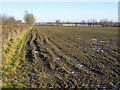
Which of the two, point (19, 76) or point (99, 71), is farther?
point (99, 71)

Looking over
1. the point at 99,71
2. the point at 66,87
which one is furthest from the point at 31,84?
the point at 99,71

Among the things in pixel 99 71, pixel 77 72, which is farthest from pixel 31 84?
pixel 99 71

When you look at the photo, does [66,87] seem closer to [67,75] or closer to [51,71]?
[67,75]

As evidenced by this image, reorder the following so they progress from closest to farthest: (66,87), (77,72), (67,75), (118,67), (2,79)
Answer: (66,87) < (2,79) < (67,75) < (77,72) < (118,67)

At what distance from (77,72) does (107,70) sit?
1598 mm

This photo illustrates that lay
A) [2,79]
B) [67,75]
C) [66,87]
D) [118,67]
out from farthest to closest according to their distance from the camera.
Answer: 1. [118,67]
2. [67,75]
3. [2,79]
4. [66,87]

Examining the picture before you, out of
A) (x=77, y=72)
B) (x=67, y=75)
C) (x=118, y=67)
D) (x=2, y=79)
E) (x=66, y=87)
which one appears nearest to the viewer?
(x=66, y=87)

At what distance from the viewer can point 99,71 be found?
302 inches

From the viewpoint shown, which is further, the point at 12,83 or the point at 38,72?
the point at 38,72

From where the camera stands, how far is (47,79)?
6527 mm

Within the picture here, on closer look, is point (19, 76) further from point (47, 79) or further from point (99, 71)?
point (99, 71)

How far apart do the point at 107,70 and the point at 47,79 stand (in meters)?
3.25

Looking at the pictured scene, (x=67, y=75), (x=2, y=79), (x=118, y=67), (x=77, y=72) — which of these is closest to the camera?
(x=2, y=79)

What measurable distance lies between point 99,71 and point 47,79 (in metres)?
2.77
